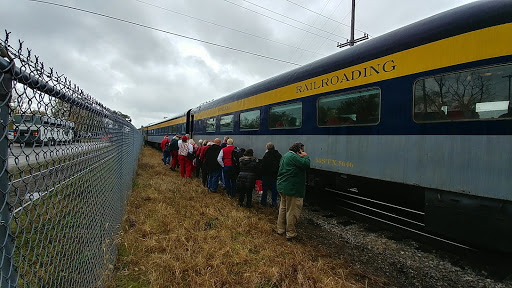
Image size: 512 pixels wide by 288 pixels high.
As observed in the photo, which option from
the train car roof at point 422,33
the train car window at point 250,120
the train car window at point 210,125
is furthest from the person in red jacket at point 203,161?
the train car window at point 210,125

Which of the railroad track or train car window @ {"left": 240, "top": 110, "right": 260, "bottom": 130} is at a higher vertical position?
train car window @ {"left": 240, "top": 110, "right": 260, "bottom": 130}

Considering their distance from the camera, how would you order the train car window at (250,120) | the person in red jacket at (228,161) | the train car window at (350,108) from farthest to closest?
1. the train car window at (250,120)
2. the person in red jacket at (228,161)
3. the train car window at (350,108)

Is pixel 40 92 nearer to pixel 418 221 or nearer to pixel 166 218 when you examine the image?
pixel 166 218

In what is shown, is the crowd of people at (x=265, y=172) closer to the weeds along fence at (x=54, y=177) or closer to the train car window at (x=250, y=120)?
the train car window at (x=250, y=120)

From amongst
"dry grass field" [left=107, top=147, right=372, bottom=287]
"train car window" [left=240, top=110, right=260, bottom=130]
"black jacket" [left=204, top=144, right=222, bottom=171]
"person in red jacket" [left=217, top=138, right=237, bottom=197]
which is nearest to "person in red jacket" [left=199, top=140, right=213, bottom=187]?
"black jacket" [left=204, top=144, right=222, bottom=171]

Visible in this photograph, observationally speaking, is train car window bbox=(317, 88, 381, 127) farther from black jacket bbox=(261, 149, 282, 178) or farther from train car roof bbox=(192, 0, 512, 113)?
black jacket bbox=(261, 149, 282, 178)

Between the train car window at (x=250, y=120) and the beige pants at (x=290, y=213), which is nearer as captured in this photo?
the beige pants at (x=290, y=213)

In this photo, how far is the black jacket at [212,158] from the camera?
7.75 metres

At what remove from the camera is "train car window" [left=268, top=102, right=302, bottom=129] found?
21.8 feet

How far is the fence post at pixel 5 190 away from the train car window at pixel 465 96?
15.0 feet

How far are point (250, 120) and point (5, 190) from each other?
7982mm

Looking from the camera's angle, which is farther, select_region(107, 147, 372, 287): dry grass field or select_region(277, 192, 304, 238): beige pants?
select_region(277, 192, 304, 238): beige pants

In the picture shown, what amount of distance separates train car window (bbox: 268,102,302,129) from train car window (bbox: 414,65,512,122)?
277 cm

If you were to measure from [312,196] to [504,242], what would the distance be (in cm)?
454
